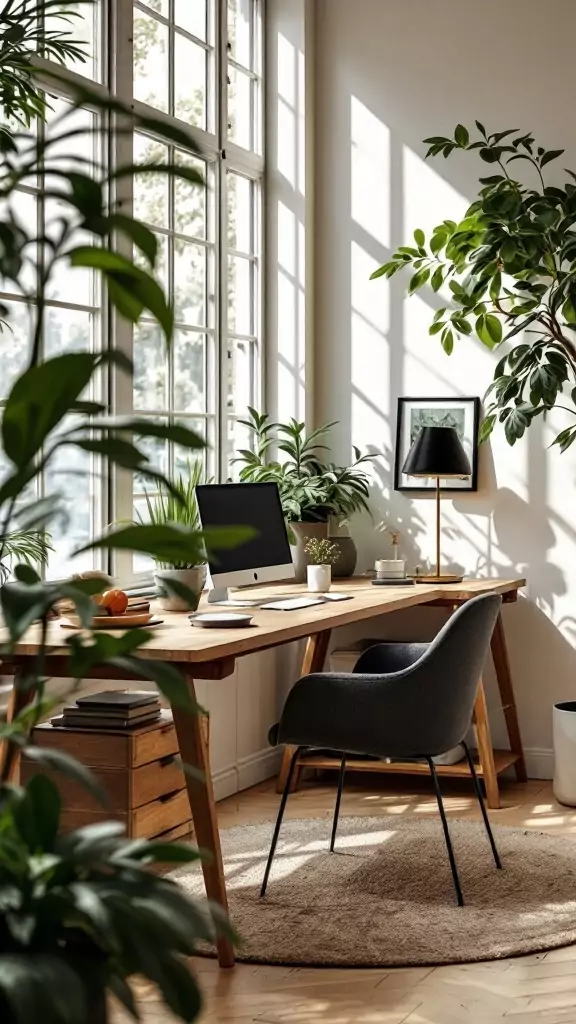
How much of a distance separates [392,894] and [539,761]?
1.81 metres

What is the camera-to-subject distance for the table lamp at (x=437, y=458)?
5023 millimetres

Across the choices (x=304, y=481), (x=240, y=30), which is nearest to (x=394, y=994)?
(x=304, y=481)

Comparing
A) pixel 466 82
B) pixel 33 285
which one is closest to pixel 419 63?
pixel 466 82

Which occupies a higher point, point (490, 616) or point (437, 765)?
point (490, 616)

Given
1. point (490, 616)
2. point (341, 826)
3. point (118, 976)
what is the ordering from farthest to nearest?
1. point (341, 826)
2. point (490, 616)
3. point (118, 976)

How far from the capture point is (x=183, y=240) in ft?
16.3

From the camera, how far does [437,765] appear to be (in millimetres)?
4898

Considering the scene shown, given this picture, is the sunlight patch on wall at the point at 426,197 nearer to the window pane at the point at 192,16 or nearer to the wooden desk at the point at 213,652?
the window pane at the point at 192,16

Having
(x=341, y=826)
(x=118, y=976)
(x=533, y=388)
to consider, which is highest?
(x=533, y=388)

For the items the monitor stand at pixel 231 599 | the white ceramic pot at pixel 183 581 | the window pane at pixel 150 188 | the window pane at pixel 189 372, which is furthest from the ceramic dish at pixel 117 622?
the window pane at pixel 150 188

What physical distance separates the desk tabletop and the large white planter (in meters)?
0.50

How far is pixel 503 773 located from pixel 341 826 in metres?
1.13

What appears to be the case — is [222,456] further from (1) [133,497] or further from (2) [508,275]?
(2) [508,275]

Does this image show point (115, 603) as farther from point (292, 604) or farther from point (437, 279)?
point (437, 279)
